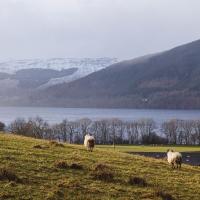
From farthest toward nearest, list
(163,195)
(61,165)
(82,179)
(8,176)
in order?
(61,165), (82,179), (163,195), (8,176)

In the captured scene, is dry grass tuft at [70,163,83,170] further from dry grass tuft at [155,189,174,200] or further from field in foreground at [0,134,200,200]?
dry grass tuft at [155,189,174,200]

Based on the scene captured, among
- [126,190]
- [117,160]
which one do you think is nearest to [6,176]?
[126,190]

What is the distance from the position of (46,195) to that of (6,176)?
2.04 m

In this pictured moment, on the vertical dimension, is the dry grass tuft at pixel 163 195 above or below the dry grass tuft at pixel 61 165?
below

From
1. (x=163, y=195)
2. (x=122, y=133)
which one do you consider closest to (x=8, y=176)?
(x=163, y=195)

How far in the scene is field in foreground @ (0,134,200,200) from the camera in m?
18.0

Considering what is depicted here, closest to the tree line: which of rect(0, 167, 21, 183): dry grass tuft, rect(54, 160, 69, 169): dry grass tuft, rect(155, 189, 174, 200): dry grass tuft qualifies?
rect(54, 160, 69, 169): dry grass tuft

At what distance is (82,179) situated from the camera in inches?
795

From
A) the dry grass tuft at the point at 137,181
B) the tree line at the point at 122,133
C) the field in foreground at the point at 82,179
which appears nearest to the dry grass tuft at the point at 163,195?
the field in foreground at the point at 82,179

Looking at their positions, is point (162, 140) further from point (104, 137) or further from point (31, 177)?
point (31, 177)

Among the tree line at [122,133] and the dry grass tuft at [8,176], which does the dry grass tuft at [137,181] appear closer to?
the dry grass tuft at [8,176]

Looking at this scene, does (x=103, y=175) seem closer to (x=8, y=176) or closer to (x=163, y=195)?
(x=163, y=195)

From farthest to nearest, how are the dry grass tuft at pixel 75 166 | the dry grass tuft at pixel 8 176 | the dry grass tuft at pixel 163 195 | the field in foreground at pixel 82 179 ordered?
the dry grass tuft at pixel 75 166 < the dry grass tuft at pixel 163 195 < the dry grass tuft at pixel 8 176 < the field in foreground at pixel 82 179

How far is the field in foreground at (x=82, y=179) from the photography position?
18000 mm
